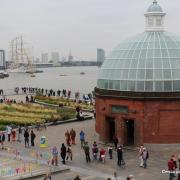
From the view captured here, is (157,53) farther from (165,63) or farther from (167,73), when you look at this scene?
(167,73)

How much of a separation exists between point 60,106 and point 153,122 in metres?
23.0

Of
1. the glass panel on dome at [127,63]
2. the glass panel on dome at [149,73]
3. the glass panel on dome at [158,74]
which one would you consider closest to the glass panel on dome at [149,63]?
the glass panel on dome at [149,73]

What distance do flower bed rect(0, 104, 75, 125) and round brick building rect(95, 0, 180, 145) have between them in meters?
9.32

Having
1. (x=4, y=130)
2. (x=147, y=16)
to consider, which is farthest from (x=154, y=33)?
(x=4, y=130)

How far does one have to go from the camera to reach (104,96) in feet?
103

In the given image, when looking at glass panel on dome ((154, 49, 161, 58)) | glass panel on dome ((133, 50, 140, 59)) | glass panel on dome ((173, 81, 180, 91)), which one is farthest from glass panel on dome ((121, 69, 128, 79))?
glass panel on dome ((173, 81, 180, 91))

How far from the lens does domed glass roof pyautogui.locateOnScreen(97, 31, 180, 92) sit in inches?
1168

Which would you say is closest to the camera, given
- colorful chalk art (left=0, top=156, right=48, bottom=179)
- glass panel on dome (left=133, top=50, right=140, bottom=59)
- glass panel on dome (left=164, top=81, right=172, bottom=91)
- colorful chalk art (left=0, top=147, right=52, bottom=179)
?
colorful chalk art (left=0, top=156, right=48, bottom=179)

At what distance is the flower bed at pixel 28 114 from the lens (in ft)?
128

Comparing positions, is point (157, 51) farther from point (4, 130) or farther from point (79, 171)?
point (4, 130)

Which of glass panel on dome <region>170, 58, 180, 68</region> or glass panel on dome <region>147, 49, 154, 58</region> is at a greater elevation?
glass panel on dome <region>147, 49, 154, 58</region>

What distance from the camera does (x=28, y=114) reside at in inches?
1697

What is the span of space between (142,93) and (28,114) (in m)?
16.6

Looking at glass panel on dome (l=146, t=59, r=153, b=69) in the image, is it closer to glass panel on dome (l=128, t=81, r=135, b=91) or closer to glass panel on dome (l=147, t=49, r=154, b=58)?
glass panel on dome (l=147, t=49, r=154, b=58)
